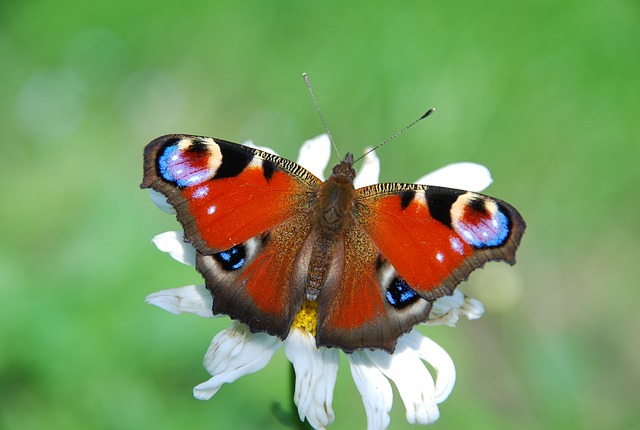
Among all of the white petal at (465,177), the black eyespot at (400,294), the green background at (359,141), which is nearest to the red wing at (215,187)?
the black eyespot at (400,294)

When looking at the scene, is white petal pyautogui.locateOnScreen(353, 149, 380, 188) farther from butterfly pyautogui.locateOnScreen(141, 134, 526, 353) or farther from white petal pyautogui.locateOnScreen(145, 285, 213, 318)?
white petal pyautogui.locateOnScreen(145, 285, 213, 318)

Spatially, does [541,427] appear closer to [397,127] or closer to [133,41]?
[397,127]

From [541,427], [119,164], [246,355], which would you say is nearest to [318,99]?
[119,164]

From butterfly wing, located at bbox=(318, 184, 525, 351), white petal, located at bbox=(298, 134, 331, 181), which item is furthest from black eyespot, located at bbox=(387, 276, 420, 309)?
white petal, located at bbox=(298, 134, 331, 181)

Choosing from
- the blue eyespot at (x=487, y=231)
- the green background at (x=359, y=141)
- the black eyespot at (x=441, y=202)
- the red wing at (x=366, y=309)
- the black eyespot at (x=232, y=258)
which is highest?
the black eyespot at (x=441, y=202)

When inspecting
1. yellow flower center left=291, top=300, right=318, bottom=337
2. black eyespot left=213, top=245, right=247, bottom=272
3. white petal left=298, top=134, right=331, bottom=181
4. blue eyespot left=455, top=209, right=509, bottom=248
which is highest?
blue eyespot left=455, top=209, right=509, bottom=248

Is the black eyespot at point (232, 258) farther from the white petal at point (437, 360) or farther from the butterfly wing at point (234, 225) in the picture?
the white petal at point (437, 360)
